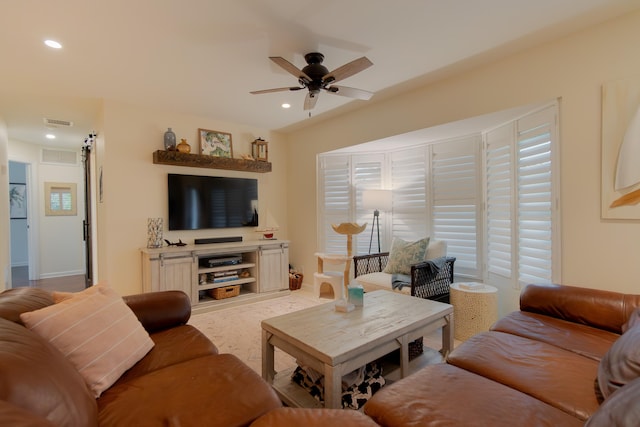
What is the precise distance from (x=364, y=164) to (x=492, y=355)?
→ 3.17 m

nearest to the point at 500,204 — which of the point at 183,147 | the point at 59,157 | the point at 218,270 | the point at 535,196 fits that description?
the point at 535,196

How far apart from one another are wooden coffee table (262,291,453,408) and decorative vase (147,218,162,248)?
2468mm

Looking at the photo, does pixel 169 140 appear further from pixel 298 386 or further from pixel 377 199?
pixel 298 386

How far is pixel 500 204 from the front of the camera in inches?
120

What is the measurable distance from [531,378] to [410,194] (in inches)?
111

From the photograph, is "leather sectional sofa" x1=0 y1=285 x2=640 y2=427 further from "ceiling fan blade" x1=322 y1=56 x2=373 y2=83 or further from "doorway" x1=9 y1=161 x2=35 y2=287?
"doorway" x1=9 y1=161 x2=35 y2=287

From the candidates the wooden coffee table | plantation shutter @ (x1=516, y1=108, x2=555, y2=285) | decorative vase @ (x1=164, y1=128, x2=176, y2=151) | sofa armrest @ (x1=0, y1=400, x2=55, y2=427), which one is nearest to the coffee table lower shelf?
the wooden coffee table

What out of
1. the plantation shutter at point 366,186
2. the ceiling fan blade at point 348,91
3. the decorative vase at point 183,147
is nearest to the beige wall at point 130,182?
the decorative vase at point 183,147

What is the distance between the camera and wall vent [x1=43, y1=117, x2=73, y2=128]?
4193 mm

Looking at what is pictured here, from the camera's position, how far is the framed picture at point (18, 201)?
21.4 ft

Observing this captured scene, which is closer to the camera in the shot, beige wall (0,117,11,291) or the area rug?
the area rug

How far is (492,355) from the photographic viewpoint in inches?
62.2

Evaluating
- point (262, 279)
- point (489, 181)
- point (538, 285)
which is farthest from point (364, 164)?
point (538, 285)

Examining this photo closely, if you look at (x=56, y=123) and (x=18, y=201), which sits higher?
(x=56, y=123)
